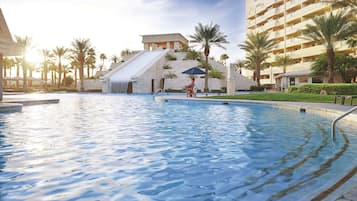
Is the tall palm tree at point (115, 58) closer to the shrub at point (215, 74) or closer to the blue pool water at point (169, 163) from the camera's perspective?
the shrub at point (215, 74)

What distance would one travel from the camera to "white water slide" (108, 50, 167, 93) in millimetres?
42072

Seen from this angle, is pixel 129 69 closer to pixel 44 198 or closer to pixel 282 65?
pixel 282 65

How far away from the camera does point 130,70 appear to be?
149 ft

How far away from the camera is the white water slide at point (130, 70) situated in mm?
42072

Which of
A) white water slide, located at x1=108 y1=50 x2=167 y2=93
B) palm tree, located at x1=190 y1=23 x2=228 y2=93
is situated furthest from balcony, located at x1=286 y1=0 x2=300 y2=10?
white water slide, located at x1=108 y1=50 x2=167 y2=93

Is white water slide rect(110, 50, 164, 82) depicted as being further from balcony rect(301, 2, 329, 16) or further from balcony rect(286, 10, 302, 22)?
balcony rect(301, 2, 329, 16)

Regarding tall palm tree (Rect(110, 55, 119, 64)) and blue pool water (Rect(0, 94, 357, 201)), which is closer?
blue pool water (Rect(0, 94, 357, 201))

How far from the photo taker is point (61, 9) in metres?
20.1

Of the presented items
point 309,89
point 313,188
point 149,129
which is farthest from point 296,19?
point 313,188

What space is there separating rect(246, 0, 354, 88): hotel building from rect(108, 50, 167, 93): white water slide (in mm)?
19208

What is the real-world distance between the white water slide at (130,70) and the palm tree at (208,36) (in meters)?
9.39

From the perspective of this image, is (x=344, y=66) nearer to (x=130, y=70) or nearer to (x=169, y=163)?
(x=130, y=70)

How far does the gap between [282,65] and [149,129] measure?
4436 cm

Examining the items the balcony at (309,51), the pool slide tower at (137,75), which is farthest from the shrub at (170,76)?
the balcony at (309,51)
